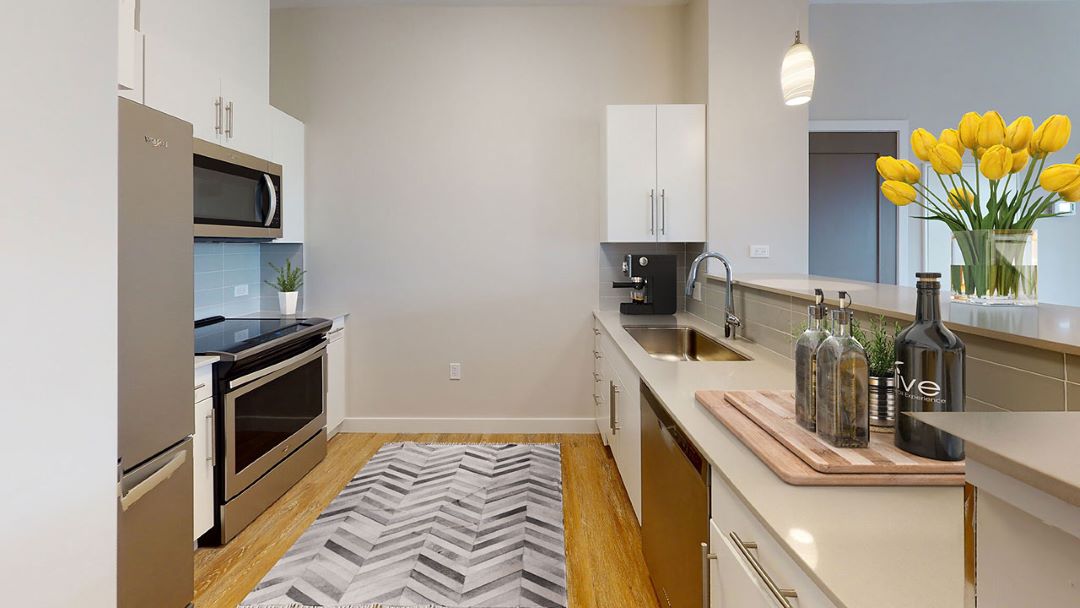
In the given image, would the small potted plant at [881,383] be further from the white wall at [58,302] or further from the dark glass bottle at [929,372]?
the white wall at [58,302]

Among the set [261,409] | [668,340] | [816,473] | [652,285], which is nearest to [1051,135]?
[816,473]

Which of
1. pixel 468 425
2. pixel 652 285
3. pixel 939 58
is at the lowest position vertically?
pixel 468 425

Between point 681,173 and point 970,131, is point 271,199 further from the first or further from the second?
point 970,131

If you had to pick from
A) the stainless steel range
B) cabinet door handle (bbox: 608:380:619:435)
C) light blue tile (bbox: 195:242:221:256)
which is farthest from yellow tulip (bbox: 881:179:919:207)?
light blue tile (bbox: 195:242:221:256)

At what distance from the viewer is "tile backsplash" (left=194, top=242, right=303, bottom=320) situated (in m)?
3.33

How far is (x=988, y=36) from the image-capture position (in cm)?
402

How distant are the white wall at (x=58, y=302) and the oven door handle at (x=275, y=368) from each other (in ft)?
4.43

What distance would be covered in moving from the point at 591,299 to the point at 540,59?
5.22ft

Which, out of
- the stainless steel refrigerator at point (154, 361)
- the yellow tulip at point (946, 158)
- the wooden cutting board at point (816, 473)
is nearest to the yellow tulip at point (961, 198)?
the yellow tulip at point (946, 158)

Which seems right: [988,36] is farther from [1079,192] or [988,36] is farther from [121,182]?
[121,182]

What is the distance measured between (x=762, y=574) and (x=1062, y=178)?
34.8 inches

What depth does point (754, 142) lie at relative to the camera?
3.54 metres

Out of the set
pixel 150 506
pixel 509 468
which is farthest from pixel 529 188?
pixel 150 506

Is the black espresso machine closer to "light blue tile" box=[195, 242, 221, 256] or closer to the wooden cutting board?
"light blue tile" box=[195, 242, 221, 256]
